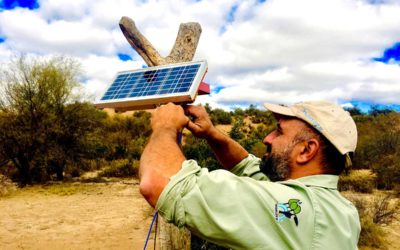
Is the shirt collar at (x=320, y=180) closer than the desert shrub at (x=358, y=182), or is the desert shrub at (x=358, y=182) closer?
the shirt collar at (x=320, y=180)

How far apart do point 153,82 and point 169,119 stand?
60cm

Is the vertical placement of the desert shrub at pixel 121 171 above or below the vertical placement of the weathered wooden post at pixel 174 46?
below

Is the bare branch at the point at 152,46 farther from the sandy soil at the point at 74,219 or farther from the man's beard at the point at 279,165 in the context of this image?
the sandy soil at the point at 74,219

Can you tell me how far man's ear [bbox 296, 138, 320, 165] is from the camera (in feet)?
5.46

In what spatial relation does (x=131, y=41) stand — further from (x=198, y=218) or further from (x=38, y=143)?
(x=38, y=143)

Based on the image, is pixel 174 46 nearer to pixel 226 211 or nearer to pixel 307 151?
pixel 307 151

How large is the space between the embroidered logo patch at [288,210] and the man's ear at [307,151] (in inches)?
14.1

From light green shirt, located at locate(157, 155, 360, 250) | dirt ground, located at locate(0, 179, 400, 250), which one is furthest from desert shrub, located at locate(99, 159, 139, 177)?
light green shirt, located at locate(157, 155, 360, 250)

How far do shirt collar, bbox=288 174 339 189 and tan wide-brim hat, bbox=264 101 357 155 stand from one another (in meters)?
0.12

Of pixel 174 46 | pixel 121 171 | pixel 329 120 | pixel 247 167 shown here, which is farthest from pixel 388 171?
pixel 329 120

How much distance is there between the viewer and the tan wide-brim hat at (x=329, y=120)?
163 centimetres

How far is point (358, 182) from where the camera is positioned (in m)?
12.3

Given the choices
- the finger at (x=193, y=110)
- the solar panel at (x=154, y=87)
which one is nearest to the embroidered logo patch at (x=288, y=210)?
the solar panel at (x=154, y=87)

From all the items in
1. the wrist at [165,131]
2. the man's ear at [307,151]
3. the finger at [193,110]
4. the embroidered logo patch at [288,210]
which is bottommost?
the embroidered logo patch at [288,210]
